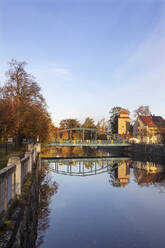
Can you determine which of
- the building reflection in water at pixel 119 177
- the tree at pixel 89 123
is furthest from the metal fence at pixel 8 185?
the tree at pixel 89 123

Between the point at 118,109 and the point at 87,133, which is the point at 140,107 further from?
the point at 87,133

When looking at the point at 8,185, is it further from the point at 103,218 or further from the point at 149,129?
the point at 149,129

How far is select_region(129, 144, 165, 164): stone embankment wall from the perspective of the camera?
37.8 m

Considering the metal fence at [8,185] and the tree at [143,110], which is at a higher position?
the tree at [143,110]

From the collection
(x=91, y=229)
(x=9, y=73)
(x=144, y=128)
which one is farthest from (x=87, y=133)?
(x=91, y=229)

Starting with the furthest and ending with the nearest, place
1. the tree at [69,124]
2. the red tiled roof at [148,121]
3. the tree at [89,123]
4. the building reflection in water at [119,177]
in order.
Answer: the tree at [69,124] < the tree at [89,123] < the red tiled roof at [148,121] < the building reflection in water at [119,177]

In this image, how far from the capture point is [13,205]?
6.35 m

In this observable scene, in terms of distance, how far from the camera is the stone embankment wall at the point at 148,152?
124ft

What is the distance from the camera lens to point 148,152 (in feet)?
141

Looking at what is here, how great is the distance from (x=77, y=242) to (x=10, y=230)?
4586 millimetres

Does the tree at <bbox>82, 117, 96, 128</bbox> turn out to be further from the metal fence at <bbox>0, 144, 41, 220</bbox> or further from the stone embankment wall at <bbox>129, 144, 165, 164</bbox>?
the metal fence at <bbox>0, 144, 41, 220</bbox>

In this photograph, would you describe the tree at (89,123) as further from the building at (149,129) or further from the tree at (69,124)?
the building at (149,129)

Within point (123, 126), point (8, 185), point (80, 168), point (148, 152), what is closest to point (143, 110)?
point (123, 126)

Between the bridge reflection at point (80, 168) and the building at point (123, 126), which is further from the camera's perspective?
the building at point (123, 126)
